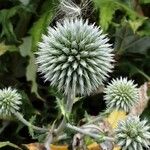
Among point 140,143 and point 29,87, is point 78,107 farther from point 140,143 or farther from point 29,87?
point 140,143

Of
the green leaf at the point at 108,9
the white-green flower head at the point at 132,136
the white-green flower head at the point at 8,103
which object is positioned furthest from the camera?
the green leaf at the point at 108,9

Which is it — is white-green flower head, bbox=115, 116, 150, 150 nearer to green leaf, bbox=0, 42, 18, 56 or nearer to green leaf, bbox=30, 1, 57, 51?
green leaf, bbox=30, 1, 57, 51

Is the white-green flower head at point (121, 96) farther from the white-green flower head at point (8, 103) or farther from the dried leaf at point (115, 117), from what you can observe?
the white-green flower head at point (8, 103)

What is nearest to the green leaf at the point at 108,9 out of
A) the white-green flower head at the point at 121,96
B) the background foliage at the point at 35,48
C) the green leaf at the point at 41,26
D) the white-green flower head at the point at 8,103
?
the background foliage at the point at 35,48

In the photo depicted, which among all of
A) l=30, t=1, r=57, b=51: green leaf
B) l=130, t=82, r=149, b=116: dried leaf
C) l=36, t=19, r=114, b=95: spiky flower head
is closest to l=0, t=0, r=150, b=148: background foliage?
l=30, t=1, r=57, b=51: green leaf

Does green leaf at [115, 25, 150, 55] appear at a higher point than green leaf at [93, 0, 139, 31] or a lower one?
lower

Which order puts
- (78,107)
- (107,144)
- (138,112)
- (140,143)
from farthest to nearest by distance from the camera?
(78,107), (138,112), (107,144), (140,143)

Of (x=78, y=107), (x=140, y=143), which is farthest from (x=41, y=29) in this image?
(x=140, y=143)
